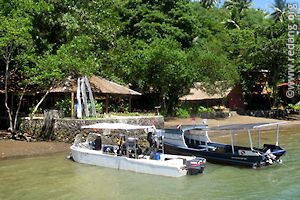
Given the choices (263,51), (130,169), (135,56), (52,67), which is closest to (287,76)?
(263,51)

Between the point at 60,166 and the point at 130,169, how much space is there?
409 cm

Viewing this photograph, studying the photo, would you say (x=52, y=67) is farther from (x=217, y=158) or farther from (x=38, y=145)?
(x=217, y=158)

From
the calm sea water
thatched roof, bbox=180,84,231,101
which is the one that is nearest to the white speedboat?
the calm sea water

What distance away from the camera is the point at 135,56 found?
135ft

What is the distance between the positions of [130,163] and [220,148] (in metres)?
5.95

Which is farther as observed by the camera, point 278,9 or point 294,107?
point 278,9

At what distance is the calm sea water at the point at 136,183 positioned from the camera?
16031mm

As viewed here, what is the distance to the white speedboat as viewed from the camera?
18.9 metres

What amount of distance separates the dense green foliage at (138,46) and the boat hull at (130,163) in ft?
25.1

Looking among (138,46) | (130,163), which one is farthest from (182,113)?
(130,163)

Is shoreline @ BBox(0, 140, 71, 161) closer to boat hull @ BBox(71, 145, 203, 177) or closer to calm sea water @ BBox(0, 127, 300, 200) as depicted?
calm sea water @ BBox(0, 127, 300, 200)

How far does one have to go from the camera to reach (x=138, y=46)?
4384 centimetres

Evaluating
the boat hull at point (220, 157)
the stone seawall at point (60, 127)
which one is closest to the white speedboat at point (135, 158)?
the boat hull at point (220, 157)

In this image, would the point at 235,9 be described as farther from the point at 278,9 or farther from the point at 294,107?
the point at 294,107
